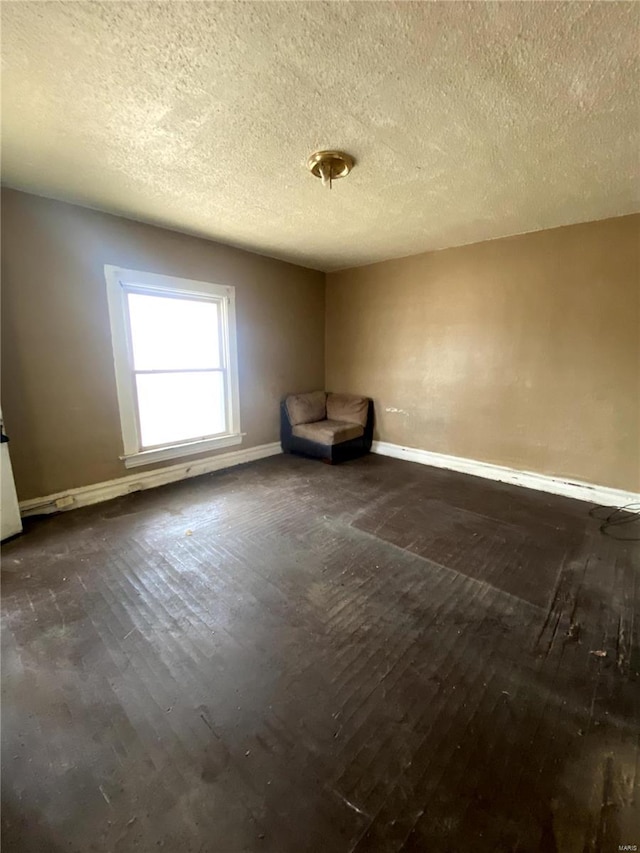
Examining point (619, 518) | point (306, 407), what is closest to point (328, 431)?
point (306, 407)

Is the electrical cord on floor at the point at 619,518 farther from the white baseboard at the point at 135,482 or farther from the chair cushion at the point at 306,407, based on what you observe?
the white baseboard at the point at 135,482

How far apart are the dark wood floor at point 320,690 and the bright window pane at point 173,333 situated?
5.43 feet

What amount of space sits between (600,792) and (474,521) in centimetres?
177

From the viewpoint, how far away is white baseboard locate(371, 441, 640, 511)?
3.02 meters

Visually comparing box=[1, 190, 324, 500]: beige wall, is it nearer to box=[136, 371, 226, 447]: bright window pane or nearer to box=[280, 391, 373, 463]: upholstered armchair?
box=[136, 371, 226, 447]: bright window pane

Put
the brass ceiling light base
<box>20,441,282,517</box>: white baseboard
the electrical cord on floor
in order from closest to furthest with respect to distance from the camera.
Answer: the brass ceiling light base
the electrical cord on floor
<box>20,441,282,517</box>: white baseboard

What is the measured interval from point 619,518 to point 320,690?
9.24 ft

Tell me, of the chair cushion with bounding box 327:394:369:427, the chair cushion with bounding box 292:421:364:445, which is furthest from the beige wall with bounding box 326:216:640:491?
the chair cushion with bounding box 292:421:364:445

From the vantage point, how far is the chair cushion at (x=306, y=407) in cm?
444

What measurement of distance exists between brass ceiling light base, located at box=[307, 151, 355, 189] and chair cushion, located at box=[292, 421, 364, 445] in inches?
99.0

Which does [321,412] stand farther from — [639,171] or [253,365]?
[639,171]

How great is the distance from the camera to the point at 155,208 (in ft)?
9.04

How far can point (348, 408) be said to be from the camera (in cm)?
462

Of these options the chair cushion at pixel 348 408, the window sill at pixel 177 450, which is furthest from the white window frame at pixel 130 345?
the chair cushion at pixel 348 408
